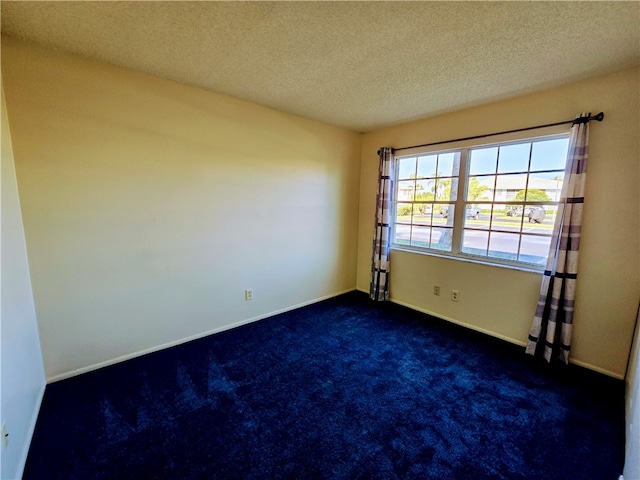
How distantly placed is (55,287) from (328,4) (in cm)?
257

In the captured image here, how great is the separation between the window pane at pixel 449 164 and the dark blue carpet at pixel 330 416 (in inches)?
72.2

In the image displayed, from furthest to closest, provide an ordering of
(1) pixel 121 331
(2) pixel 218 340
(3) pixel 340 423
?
(2) pixel 218 340 → (1) pixel 121 331 → (3) pixel 340 423

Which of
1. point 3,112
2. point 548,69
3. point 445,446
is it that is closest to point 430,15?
point 548,69

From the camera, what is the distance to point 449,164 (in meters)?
3.19

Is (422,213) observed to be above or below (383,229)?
above

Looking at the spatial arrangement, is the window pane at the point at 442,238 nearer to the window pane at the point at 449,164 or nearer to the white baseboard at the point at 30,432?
the window pane at the point at 449,164

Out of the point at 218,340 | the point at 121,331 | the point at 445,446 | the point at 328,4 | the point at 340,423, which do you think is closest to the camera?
the point at 328,4

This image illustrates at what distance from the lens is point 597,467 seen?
58.7 inches

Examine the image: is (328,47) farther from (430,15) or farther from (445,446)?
(445,446)

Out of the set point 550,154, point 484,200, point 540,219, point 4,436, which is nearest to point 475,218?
point 484,200

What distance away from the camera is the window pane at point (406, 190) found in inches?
140

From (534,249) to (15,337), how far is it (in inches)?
151

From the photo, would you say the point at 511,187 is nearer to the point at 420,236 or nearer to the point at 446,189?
the point at 446,189

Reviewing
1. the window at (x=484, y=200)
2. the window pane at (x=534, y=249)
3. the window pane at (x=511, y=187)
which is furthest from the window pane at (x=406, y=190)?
the window pane at (x=534, y=249)
